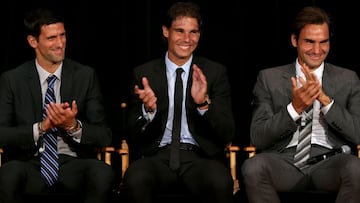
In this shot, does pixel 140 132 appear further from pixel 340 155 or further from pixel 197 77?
pixel 340 155

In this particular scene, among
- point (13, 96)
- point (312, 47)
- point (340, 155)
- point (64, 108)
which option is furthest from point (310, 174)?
point (13, 96)

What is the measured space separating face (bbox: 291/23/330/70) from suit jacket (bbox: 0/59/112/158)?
1.18 metres

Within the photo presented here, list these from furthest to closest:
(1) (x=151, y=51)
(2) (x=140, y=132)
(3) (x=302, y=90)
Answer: (1) (x=151, y=51) < (2) (x=140, y=132) < (3) (x=302, y=90)

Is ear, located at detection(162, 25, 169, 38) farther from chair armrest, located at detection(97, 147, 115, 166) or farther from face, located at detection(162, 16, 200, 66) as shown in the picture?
chair armrest, located at detection(97, 147, 115, 166)

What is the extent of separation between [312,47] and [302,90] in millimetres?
396

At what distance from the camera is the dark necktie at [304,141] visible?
516cm

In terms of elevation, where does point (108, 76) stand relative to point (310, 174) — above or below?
above

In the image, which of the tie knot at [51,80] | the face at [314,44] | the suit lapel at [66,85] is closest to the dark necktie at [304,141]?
the face at [314,44]

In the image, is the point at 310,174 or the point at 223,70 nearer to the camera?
the point at 310,174

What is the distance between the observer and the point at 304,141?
5184 mm

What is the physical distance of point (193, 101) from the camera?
5297 mm

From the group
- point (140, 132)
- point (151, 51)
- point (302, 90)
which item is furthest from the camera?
point (151, 51)

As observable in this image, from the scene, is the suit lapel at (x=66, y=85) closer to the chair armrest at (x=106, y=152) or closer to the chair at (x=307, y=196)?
the chair armrest at (x=106, y=152)

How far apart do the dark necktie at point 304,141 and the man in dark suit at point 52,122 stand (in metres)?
1.02
